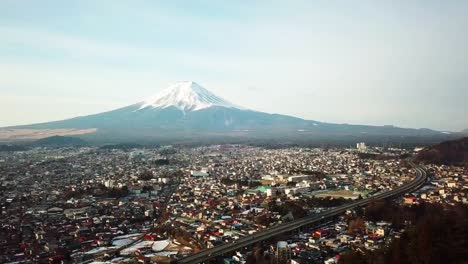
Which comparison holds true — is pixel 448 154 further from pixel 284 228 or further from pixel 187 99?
pixel 187 99

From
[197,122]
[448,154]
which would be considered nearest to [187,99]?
[197,122]

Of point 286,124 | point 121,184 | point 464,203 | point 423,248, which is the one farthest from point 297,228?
point 286,124

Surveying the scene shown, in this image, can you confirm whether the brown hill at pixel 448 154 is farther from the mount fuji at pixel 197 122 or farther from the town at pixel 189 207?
the mount fuji at pixel 197 122

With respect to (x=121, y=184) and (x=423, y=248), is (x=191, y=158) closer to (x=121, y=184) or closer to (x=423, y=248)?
(x=121, y=184)

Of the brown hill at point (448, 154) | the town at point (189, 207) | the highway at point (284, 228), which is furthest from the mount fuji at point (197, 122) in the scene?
the highway at point (284, 228)

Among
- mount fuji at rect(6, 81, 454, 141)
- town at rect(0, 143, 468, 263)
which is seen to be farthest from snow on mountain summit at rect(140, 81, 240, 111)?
town at rect(0, 143, 468, 263)

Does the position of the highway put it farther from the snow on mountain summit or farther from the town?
the snow on mountain summit
